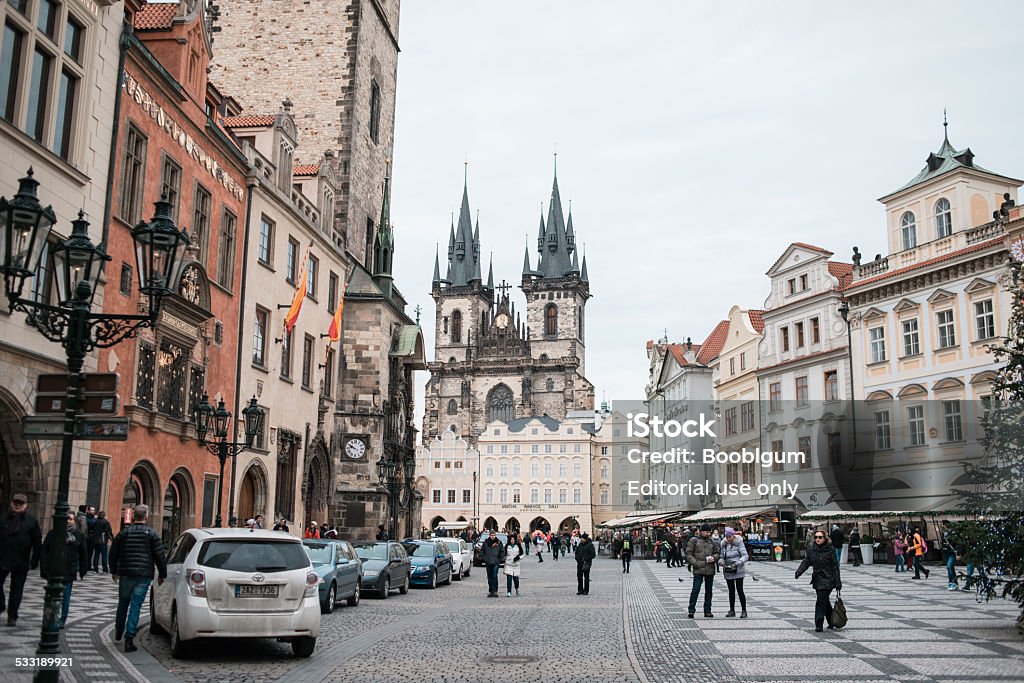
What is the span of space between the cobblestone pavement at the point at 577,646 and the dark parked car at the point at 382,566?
113 cm

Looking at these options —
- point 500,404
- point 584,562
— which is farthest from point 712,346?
point 500,404

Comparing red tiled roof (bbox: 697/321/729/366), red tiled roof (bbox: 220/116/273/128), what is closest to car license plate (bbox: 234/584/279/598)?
red tiled roof (bbox: 220/116/273/128)

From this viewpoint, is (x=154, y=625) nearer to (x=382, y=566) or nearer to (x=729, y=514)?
(x=382, y=566)

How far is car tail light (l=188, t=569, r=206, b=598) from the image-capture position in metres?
11.1

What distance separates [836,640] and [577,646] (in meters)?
3.60

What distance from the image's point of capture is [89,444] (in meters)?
20.0

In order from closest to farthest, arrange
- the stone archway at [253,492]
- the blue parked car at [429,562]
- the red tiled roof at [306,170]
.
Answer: the blue parked car at [429,562], the stone archway at [253,492], the red tiled roof at [306,170]

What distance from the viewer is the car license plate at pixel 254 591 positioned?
37.2ft

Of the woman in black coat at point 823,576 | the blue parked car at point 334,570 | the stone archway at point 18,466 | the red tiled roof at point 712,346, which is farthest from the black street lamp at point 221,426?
the red tiled roof at point 712,346

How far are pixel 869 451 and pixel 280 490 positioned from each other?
25.2 metres

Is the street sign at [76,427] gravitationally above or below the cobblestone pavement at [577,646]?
above

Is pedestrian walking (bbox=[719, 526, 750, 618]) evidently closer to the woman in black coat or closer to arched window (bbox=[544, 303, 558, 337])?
the woman in black coat

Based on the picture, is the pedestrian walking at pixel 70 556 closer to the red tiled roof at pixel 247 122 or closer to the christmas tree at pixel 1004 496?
the christmas tree at pixel 1004 496

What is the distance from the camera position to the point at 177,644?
36.9 feet
